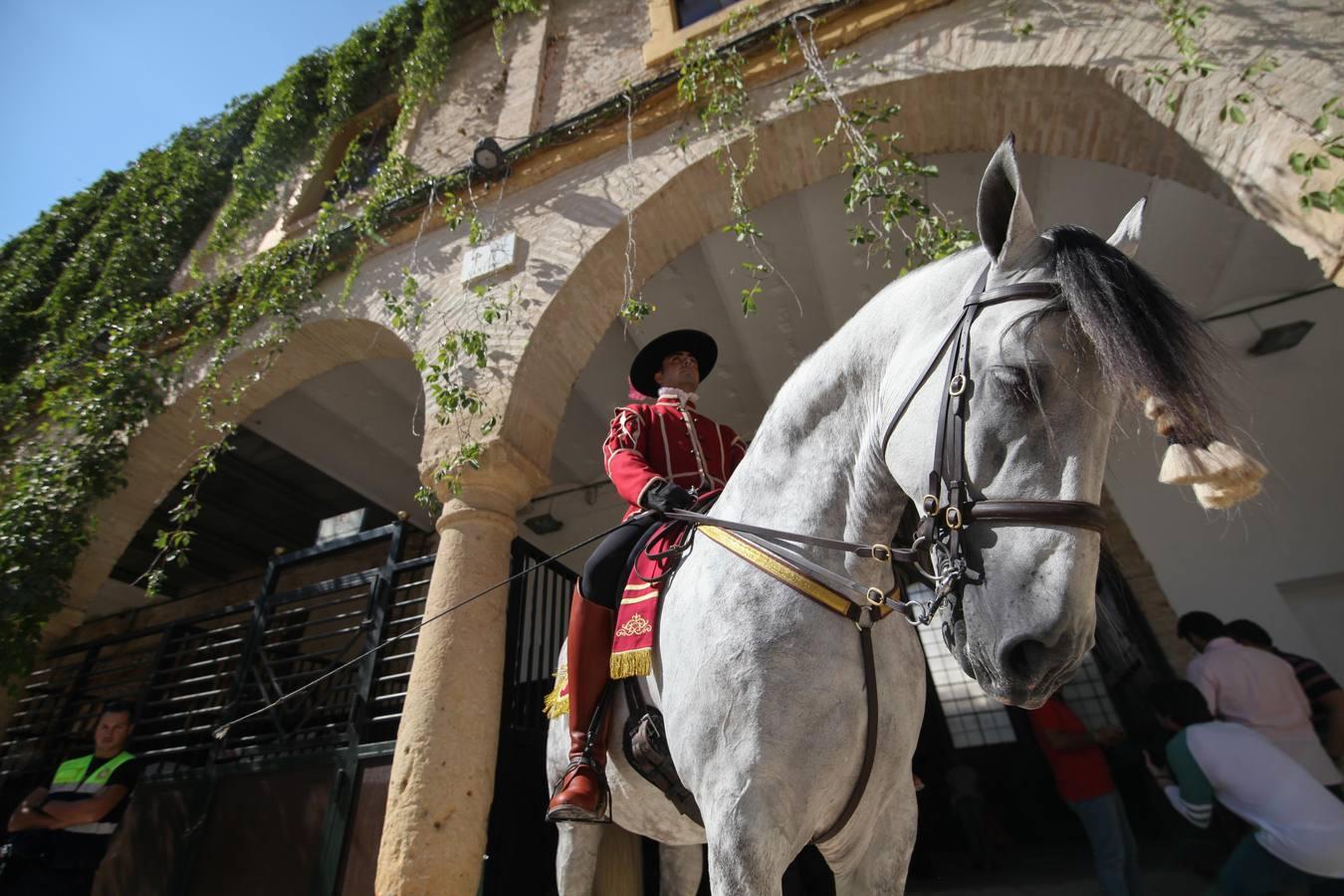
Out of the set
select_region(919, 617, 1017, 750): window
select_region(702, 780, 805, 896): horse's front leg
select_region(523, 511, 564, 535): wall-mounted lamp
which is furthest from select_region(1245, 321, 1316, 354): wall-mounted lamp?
select_region(523, 511, 564, 535): wall-mounted lamp

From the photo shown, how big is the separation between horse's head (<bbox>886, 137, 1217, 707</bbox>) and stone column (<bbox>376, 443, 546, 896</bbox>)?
2511 mm

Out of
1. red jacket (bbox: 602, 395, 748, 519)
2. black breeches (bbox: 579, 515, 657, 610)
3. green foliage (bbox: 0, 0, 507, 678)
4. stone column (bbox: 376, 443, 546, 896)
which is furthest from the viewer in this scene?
green foliage (bbox: 0, 0, 507, 678)

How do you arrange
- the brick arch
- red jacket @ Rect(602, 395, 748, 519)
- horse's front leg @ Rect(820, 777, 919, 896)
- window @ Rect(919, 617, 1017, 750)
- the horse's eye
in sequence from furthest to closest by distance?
window @ Rect(919, 617, 1017, 750) < the brick arch < red jacket @ Rect(602, 395, 748, 519) < horse's front leg @ Rect(820, 777, 919, 896) < the horse's eye

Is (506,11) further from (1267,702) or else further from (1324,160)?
(1267,702)

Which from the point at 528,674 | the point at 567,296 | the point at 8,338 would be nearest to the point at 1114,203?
the point at 567,296

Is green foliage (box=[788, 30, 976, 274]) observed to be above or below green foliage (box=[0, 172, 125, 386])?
below

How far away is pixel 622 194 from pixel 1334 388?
18.7ft

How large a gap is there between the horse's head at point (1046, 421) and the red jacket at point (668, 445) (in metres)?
1.15

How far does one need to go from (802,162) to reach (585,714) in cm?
338

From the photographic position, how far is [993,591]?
1231 millimetres

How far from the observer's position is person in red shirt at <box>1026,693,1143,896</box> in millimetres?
3686

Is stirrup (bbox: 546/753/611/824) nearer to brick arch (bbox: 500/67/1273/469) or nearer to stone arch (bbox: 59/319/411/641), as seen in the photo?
brick arch (bbox: 500/67/1273/469)

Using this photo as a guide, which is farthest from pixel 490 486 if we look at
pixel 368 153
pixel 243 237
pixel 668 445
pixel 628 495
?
pixel 368 153

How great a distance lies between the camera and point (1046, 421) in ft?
4.20
